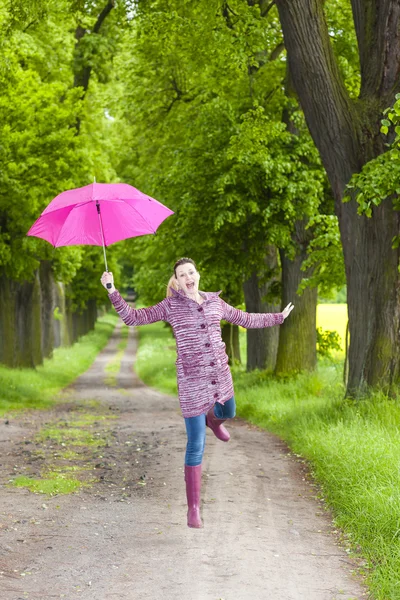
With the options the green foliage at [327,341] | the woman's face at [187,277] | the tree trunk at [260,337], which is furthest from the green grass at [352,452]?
the green foliage at [327,341]

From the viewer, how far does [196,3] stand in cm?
1616

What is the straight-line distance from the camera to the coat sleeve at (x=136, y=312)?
6844 mm

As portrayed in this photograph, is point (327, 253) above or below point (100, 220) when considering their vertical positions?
below

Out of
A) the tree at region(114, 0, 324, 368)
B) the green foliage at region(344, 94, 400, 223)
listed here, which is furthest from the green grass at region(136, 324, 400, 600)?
the tree at region(114, 0, 324, 368)

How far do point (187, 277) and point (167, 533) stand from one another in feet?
6.74

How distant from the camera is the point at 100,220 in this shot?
306 inches

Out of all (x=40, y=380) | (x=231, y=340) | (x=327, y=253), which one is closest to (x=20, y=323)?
(x=40, y=380)

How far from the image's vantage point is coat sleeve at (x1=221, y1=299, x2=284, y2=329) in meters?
7.23

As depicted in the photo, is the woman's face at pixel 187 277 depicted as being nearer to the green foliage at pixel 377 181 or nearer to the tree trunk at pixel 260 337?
the green foliage at pixel 377 181

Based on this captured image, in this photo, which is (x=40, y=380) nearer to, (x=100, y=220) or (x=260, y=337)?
(x=260, y=337)

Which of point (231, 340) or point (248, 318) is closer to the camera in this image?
point (248, 318)

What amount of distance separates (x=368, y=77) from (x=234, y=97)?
7501 millimetres

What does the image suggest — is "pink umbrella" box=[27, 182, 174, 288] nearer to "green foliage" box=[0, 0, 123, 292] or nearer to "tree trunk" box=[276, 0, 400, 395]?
"tree trunk" box=[276, 0, 400, 395]

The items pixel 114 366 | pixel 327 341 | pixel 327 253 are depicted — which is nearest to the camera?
pixel 327 253
